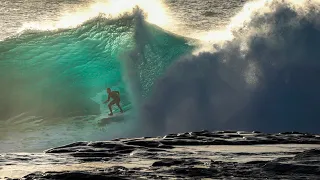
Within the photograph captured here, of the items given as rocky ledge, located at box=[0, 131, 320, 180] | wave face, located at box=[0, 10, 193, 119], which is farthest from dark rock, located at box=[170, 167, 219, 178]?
wave face, located at box=[0, 10, 193, 119]

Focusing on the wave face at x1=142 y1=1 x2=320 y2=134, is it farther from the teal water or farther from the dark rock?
the dark rock

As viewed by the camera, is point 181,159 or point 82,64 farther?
point 82,64

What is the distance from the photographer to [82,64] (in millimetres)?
30984

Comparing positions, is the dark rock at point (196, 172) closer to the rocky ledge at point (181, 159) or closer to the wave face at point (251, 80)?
the rocky ledge at point (181, 159)

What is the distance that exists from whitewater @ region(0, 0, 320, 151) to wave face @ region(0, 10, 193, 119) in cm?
5

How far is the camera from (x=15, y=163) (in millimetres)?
10812

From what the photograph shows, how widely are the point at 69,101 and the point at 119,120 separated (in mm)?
3252

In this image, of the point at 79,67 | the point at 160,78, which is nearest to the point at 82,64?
the point at 79,67

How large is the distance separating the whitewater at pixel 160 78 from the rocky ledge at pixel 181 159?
32.8 feet

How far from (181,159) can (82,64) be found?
69.2 feet

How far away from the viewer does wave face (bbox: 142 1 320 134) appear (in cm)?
2578

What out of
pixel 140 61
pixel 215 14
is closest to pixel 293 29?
pixel 140 61

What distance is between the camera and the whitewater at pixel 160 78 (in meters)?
25.8

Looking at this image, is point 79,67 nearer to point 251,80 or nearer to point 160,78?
point 160,78
